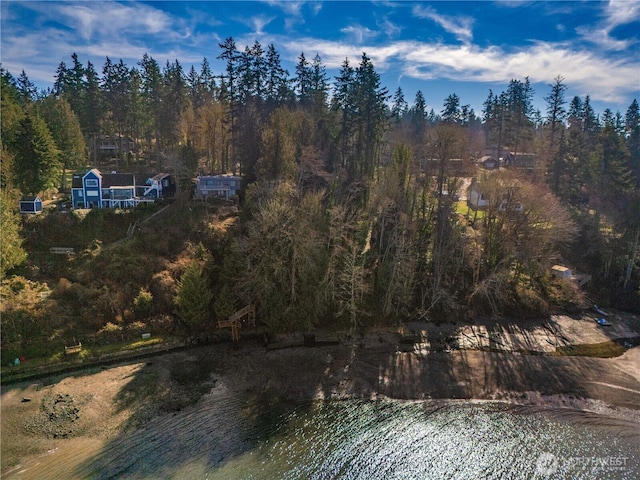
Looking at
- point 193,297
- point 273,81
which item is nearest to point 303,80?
point 273,81

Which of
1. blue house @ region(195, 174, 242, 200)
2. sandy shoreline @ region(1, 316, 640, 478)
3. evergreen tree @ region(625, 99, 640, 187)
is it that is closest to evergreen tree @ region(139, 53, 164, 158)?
blue house @ region(195, 174, 242, 200)

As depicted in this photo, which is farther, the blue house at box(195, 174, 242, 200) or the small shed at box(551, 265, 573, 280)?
the blue house at box(195, 174, 242, 200)

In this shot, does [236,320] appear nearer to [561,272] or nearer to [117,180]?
[117,180]

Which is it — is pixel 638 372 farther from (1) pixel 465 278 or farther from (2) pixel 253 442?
(2) pixel 253 442

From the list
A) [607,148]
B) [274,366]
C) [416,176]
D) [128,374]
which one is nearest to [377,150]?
[416,176]

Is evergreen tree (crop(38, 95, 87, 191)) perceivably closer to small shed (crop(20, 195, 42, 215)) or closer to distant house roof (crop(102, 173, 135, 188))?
distant house roof (crop(102, 173, 135, 188))

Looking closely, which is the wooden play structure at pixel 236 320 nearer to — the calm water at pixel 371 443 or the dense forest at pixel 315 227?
the dense forest at pixel 315 227
